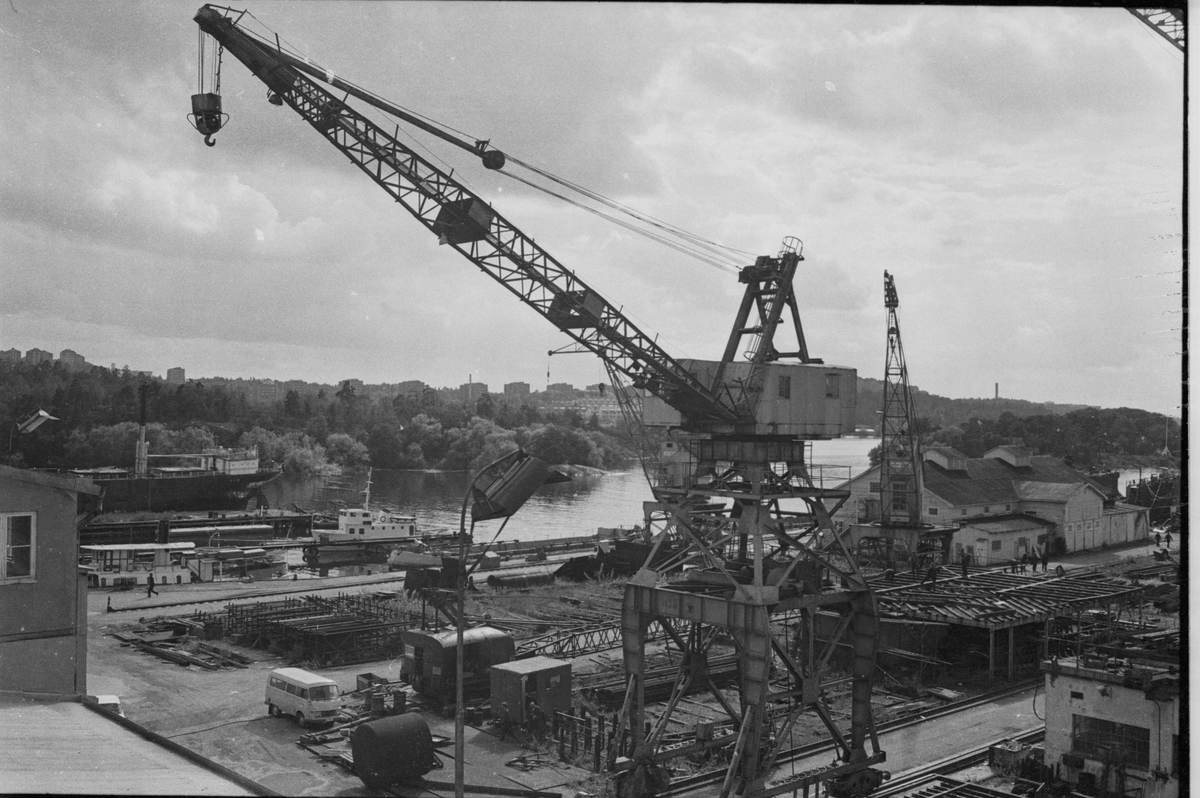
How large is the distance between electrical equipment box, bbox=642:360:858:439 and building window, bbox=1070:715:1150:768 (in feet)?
16.5

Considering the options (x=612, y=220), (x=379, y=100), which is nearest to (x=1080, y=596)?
(x=612, y=220)

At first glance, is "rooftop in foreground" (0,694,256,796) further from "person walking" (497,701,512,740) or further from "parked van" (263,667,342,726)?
"person walking" (497,701,512,740)

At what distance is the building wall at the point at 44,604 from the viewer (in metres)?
11.1

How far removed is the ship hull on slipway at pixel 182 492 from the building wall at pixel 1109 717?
106 ft

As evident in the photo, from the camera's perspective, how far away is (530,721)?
50.5 ft

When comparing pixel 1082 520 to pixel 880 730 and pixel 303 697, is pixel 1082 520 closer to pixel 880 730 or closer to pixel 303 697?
pixel 880 730

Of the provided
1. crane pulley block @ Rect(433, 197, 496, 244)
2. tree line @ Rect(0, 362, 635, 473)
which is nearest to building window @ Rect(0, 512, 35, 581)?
crane pulley block @ Rect(433, 197, 496, 244)

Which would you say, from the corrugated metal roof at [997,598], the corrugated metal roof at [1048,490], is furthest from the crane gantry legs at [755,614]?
the corrugated metal roof at [1048,490]

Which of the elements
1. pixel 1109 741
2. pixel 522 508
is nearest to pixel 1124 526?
pixel 522 508

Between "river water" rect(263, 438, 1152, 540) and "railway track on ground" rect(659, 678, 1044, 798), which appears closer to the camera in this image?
"railway track on ground" rect(659, 678, 1044, 798)

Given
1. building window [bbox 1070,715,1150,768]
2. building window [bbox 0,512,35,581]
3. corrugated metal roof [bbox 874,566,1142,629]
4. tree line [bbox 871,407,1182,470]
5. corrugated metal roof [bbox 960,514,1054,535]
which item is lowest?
building window [bbox 1070,715,1150,768]

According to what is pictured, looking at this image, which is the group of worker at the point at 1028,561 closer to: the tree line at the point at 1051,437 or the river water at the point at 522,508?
the tree line at the point at 1051,437

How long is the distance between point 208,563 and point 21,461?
682cm

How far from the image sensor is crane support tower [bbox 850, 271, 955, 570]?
107 feet
